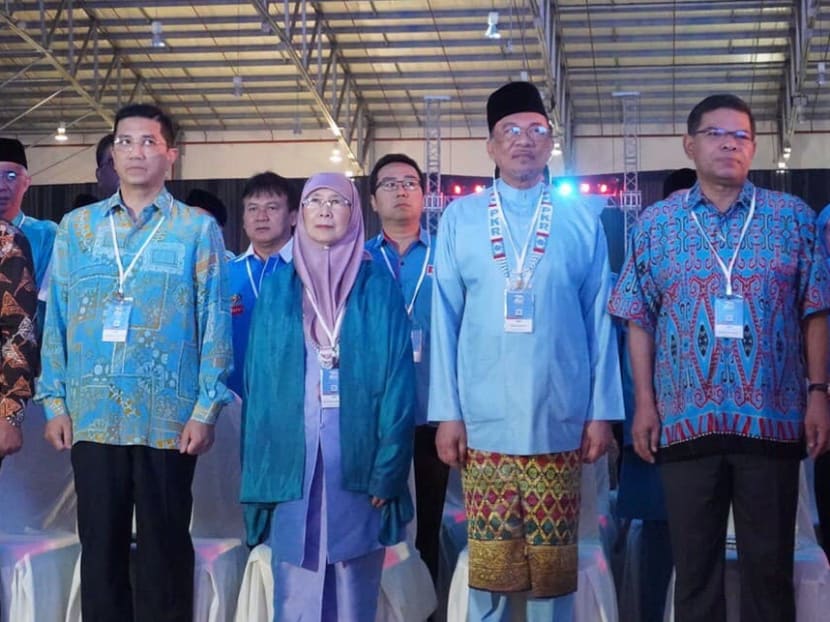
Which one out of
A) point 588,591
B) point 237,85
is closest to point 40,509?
point 588,591

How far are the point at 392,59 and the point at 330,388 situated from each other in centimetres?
1345

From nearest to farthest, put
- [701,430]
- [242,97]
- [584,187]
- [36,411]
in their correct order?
[701,430] < [36,411] < [584,187] < [242,97]

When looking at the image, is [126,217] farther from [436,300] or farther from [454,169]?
[454,169]

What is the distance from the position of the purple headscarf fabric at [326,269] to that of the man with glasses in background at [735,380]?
0.79m

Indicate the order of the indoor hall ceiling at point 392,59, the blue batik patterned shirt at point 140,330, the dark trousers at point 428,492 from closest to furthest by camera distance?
the blue batik patterned shirt at point 140,330 → the dark trousers at point 428,492 → the indoor hall ceiling at point 392,59

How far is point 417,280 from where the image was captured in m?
4.27

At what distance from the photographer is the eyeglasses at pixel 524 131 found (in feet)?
10.2

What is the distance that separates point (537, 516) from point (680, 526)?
0.37 m

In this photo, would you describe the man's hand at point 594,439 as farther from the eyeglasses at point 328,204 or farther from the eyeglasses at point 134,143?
the eyeglasses at point 134,143

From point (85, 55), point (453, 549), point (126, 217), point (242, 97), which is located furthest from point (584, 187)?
point (126, 217)

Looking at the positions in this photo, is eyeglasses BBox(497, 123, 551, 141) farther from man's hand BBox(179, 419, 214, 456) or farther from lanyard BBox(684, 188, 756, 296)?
man's hand BBox(179, 419, 214, 456)

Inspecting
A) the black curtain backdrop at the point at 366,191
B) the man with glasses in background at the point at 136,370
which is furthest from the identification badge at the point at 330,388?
the black curtain backdrop at the point at 366,191

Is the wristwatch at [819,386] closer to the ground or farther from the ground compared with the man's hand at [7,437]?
farther from the ground

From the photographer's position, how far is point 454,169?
18.3 metres
